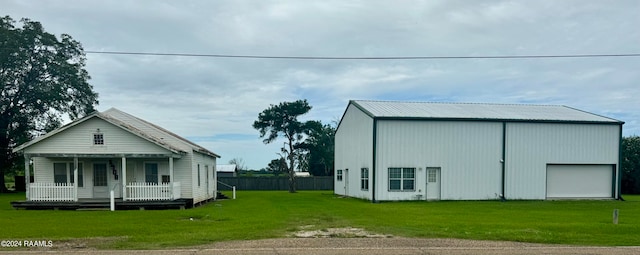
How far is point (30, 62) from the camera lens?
37.6 meters

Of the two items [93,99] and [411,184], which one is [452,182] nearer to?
[411,184]

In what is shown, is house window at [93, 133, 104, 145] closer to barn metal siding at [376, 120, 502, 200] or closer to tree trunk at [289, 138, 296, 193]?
barn metal siding at [376, 120, 502, 200]

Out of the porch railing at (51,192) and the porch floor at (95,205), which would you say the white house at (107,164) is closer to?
the porch railing at (51,192)

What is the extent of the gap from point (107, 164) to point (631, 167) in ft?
128

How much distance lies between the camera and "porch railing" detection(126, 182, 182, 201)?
880 inches

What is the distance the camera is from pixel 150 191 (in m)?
22.6

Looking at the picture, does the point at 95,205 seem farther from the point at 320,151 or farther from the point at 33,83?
the point at 320,151

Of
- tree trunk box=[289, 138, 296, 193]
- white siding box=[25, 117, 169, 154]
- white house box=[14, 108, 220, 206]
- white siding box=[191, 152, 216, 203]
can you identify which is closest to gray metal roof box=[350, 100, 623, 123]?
white siding box=[191, 152, 216, 203]

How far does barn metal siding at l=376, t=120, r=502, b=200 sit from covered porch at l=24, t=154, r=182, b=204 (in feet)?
36.6

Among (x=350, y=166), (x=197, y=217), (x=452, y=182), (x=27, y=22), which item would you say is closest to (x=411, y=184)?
(x=452, y=182)

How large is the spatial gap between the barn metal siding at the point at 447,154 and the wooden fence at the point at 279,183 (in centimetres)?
2561

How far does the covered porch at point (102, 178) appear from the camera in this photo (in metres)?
22.2

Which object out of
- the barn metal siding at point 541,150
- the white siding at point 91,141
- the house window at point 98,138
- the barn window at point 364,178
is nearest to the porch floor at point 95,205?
the white siding at point 91,141

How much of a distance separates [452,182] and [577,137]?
8228 millimetres
